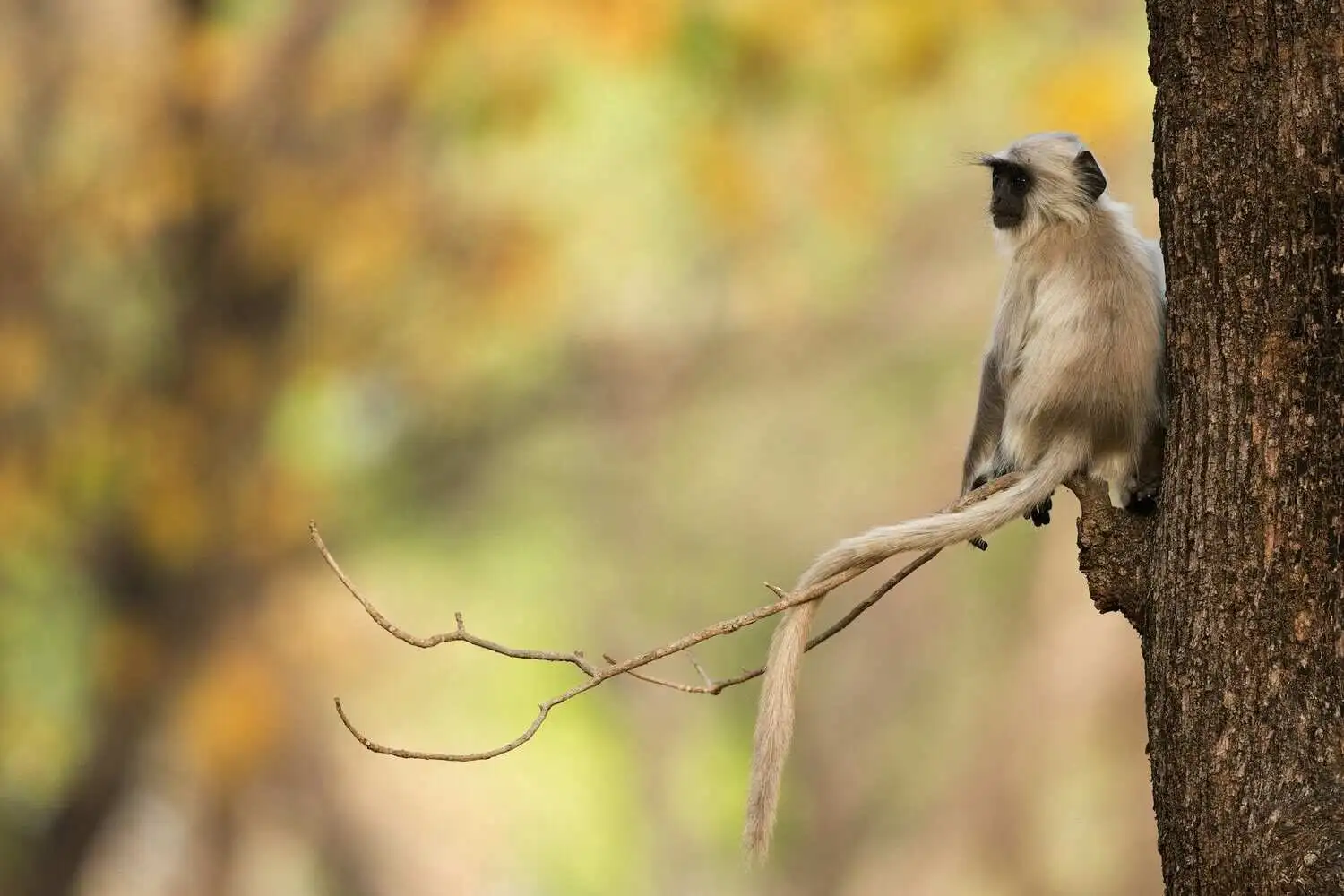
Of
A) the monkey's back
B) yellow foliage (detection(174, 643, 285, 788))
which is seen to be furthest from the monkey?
yellow foliage (detection(174, 643, 285, 788))

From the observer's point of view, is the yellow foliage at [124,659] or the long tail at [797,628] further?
the yellow foliage at [124,659]

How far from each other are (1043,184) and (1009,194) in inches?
1.9

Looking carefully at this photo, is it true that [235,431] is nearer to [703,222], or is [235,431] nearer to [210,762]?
[210,762]

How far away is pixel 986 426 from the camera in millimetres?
2105

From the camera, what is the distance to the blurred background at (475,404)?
466 cm

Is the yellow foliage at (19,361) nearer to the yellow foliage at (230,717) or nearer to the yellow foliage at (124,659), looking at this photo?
the yellow foliage at (124,659)

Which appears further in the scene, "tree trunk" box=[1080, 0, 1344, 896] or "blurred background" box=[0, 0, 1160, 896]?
"blurred background" box=[0, 0, 1160, 896]

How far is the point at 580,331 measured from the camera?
15.7 feet

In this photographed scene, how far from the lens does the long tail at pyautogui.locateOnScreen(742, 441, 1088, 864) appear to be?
157 cm

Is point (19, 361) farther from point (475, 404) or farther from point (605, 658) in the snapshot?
point (605, 658)

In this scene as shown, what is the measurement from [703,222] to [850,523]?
1018 millimetres

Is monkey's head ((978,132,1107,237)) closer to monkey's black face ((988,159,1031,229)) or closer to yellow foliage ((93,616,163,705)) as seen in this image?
monkey's black face ((988,159,1031,229))

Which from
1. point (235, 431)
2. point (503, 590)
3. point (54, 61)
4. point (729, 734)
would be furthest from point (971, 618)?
point (54, 61)

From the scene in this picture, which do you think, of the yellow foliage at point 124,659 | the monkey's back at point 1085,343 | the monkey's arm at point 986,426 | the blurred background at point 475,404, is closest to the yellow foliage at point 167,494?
the blurred background at point 475,404
